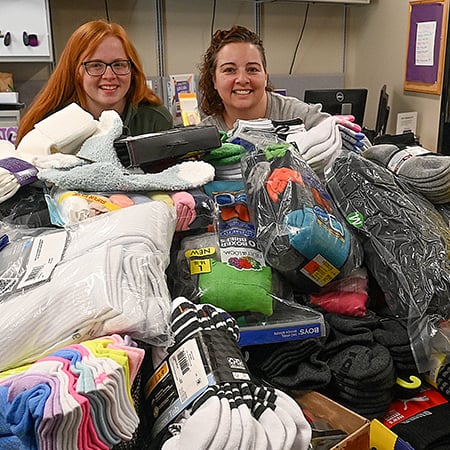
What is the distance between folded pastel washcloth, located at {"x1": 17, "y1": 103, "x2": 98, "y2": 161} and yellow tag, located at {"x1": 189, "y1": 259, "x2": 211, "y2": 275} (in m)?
0.42

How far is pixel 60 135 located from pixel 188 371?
25.8 inches

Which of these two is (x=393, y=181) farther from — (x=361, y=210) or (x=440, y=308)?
(x=440, y=308)

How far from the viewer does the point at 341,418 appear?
76cm

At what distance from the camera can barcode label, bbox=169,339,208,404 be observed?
58 cm

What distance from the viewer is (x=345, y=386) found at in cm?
79

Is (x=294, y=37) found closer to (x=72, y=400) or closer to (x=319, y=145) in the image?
(x=319, y=145)

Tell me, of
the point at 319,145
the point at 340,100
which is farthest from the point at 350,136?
the point at 340,100

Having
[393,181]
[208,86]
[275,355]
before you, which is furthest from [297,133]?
[208,86]

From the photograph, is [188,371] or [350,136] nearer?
[188,371]

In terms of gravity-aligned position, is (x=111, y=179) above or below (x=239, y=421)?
above

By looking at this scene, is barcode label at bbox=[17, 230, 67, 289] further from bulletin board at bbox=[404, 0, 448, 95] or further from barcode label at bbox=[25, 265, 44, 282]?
bulletin board at bbox=[404, 0, 448, 95]

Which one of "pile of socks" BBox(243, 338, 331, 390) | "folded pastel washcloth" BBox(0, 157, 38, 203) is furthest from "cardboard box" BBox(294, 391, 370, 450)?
"folded pastel washcloth" BBox(0, 157, 38, 203)

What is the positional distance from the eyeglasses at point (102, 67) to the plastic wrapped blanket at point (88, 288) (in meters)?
1.09

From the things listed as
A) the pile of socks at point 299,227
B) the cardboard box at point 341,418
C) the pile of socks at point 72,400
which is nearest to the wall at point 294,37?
the pile of socks at point 299,227
